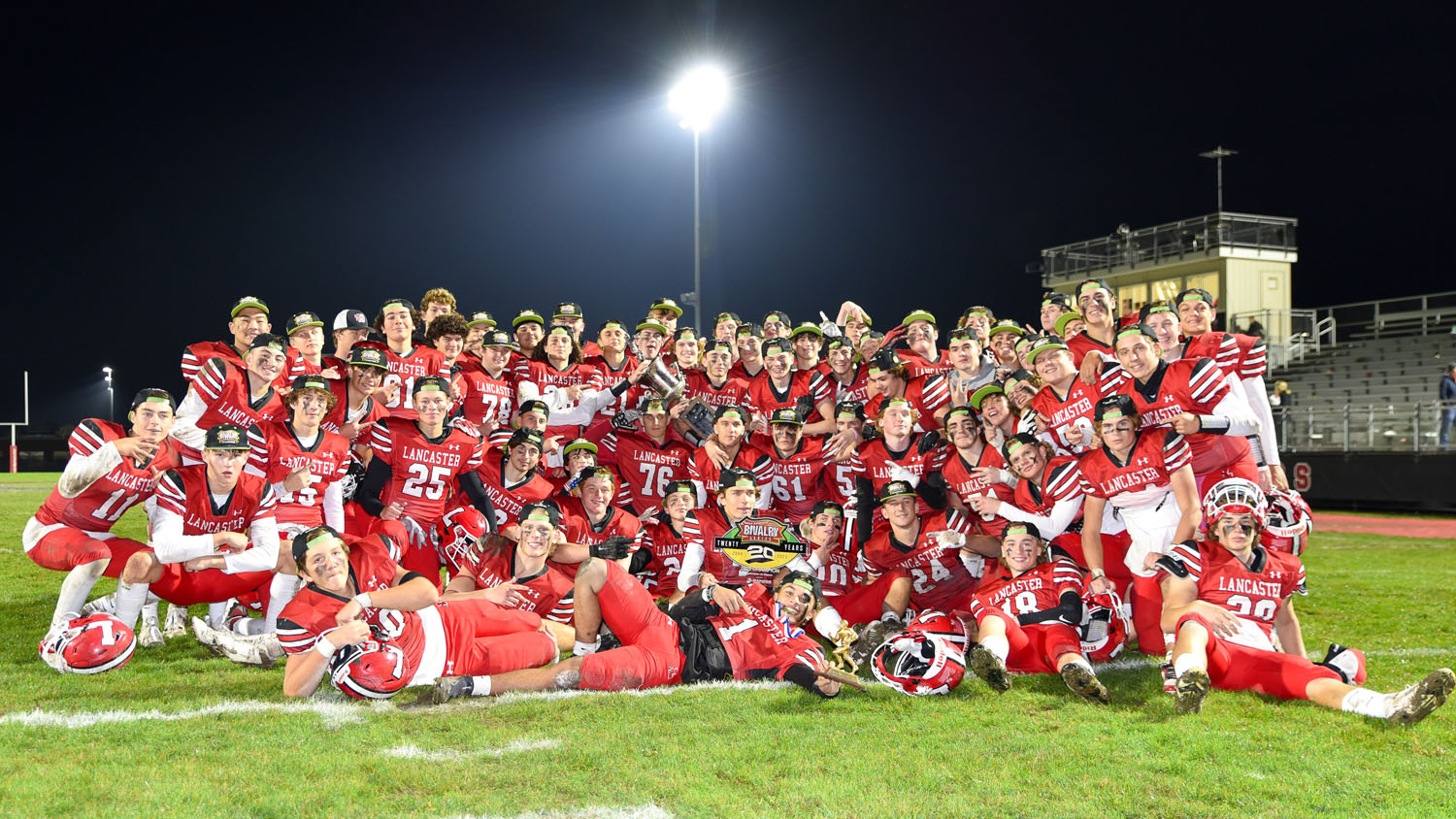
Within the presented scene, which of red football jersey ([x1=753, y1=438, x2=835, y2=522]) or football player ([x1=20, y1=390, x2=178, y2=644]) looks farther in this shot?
red football jersey ([x1=753, y1=438, x2=835, y2=522])

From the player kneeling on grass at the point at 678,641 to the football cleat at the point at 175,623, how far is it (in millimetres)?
3358

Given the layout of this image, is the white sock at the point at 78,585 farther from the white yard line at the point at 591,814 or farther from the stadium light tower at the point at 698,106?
the stadium light tower at the point at 698,106

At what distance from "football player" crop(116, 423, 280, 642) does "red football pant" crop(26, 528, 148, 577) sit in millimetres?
125

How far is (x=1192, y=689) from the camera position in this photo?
4965 mm

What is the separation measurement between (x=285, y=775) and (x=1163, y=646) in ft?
18.0

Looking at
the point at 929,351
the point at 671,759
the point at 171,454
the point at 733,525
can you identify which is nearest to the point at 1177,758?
the point at 671,759

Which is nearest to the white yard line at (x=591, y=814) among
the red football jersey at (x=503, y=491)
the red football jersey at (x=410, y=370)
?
the red football jersey at (x=503, y=491)

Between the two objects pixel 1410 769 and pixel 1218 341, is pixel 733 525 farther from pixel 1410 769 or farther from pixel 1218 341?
pixel 1410 769

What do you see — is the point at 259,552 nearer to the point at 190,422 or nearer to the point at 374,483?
the point at 374,483

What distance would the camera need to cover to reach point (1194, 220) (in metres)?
33.8

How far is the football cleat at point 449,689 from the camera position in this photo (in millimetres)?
5164

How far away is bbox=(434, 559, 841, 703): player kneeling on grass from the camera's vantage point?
18.1 ft

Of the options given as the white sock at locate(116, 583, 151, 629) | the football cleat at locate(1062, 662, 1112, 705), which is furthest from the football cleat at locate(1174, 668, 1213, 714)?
the white sock at locate(116, 583, 151, 629)

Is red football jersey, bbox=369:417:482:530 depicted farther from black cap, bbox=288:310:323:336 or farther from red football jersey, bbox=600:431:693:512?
red football jersey, bbox=600:431:693:512
